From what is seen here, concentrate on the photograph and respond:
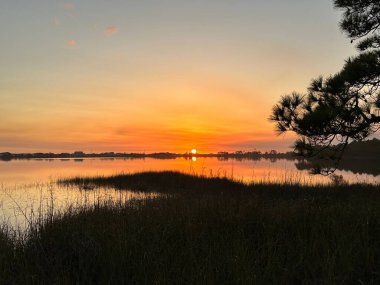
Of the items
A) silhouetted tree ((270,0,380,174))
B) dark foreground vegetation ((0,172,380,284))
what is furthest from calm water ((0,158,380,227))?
silhouetted tree ((270,0,380,174))

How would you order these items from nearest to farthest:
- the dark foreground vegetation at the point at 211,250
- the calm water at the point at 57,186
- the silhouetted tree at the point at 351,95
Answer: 1. the dark foreground vegetation at the point at 211,250
2. the silhouetted tree at the point at 351,95
3. the calm water at the point at 57,186

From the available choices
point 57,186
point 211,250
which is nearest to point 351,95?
point 211,250

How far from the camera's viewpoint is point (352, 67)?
8.22 m

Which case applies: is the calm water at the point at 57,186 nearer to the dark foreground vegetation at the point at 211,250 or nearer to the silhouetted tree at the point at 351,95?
the dark foreground vegetation at the point at 211,250

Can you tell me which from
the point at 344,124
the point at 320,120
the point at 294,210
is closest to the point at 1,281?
the point at 294,210

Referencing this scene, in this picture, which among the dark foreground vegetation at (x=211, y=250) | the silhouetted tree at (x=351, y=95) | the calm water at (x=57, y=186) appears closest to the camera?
the dark foreground vegetation at (x=211, y=250)

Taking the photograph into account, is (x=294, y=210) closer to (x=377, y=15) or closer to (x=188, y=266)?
(x=188, y=266)

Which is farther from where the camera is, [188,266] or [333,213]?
[333,213]

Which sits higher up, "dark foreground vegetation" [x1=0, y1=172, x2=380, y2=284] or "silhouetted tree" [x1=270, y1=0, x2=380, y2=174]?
"silhouetted tree" [x1=270, y1=0, x2=380, y2=174]

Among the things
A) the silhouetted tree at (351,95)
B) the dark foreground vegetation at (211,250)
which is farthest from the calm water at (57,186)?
the silhouetted tree at (351,95)

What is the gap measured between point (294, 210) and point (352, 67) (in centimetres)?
389

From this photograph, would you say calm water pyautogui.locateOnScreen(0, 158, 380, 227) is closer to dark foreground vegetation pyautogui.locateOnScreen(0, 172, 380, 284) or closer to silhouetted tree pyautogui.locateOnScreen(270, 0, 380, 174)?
dark foreground vegetation pyautogui.locateOnScreen(0, 172, 380, 284)

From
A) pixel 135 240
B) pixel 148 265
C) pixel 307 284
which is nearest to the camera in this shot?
pixel 307 284

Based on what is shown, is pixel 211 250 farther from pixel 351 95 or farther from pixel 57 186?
pixel 57 186
